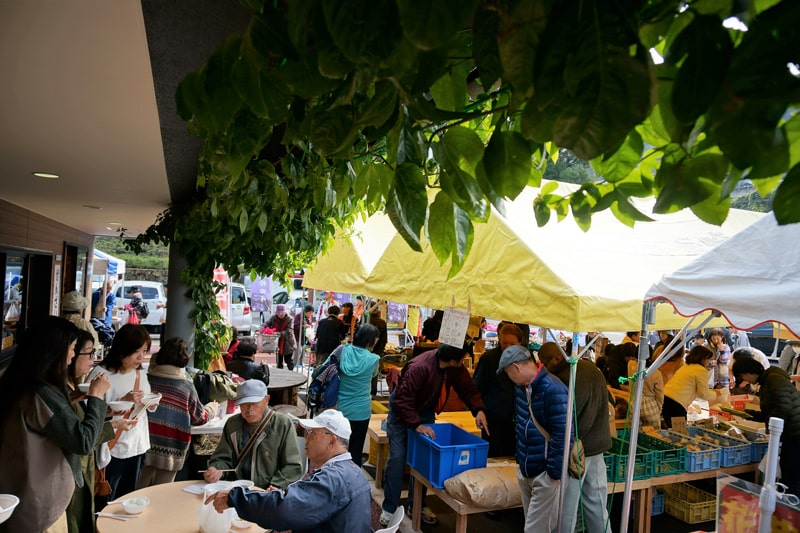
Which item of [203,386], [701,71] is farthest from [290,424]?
[701,71]

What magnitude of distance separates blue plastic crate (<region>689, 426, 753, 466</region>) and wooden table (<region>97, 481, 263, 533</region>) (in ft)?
15.0

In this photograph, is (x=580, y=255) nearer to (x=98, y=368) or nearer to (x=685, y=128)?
(x=685, y=128)

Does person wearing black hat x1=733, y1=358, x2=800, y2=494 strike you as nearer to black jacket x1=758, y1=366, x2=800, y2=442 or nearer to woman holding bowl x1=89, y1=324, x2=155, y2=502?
black jacket x1=758, y1=366, x2=800, y2=442

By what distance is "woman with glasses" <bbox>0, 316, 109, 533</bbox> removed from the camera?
252cm

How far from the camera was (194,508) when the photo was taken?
3.19m

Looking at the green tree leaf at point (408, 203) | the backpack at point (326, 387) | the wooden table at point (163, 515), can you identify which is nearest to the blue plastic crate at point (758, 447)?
the backpack at point (326, 387)

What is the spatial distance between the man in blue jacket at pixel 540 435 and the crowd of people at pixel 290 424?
0.4 inches

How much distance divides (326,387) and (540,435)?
277cm

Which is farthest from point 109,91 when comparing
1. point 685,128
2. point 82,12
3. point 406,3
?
point 685,128

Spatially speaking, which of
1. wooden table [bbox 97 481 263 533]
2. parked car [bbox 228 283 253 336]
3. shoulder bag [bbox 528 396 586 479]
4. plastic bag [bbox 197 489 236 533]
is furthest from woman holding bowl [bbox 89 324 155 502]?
parked car [bbox 228 283 253 336]

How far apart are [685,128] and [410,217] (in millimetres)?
405

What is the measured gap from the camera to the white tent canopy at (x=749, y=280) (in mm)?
2455

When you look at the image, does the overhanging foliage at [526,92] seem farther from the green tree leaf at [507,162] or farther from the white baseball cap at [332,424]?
the white baseball cap at [332,424]

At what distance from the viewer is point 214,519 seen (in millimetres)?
2859
